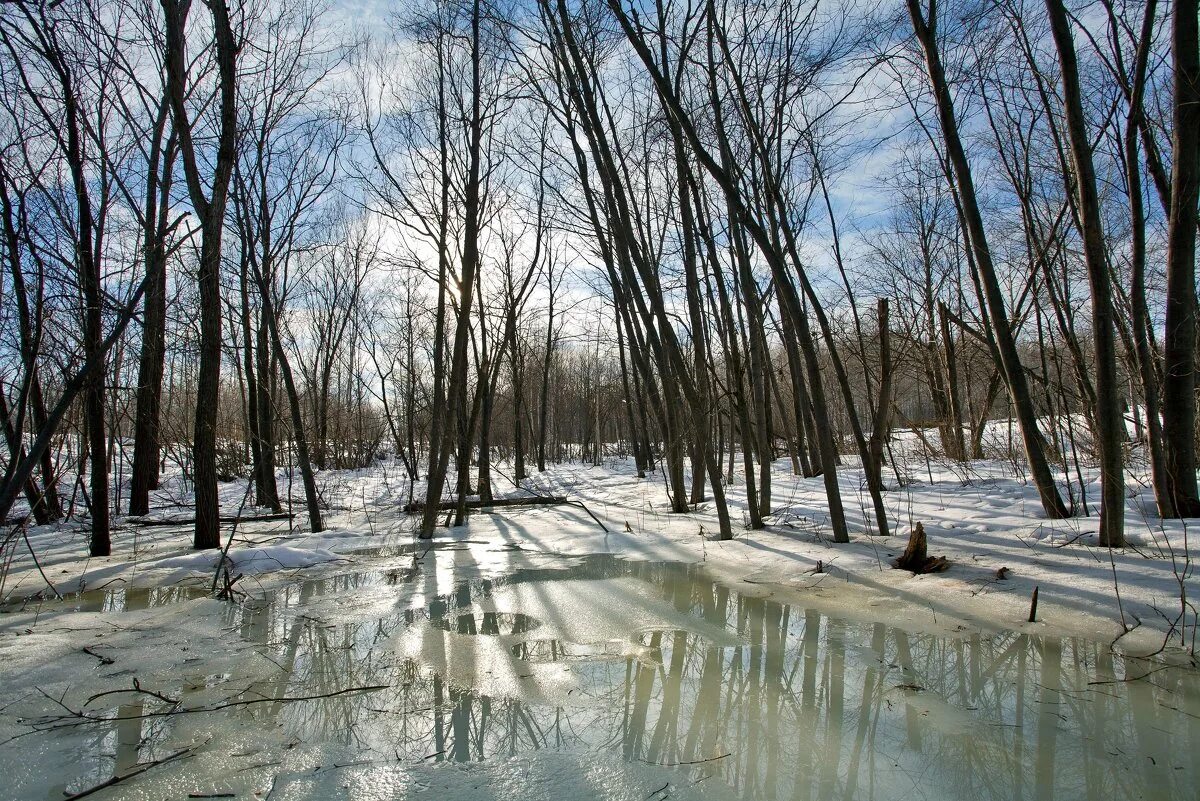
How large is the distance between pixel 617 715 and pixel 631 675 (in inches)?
19.7

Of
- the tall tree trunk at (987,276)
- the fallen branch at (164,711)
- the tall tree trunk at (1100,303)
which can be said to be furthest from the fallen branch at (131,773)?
the tall tree trunk at (987,276)

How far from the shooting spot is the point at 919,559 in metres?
4.98

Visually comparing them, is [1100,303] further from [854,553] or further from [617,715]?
[617,715]

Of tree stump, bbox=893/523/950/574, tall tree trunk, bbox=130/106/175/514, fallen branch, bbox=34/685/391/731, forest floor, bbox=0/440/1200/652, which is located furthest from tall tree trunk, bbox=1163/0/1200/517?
tall tree trunk, bbox=130/106/175/514

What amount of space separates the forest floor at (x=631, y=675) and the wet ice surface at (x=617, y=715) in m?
0.01

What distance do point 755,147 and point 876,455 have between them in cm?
390

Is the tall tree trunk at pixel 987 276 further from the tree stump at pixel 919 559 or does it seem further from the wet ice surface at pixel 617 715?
the wet ice surface at pixel 617 715

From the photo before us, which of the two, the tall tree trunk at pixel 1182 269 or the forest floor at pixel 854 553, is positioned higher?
the tall tree trunk at pixel 1182 269

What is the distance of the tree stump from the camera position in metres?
4.86

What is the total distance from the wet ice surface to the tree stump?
1.28 metres

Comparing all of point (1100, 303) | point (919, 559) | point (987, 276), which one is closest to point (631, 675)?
point (919, 559)

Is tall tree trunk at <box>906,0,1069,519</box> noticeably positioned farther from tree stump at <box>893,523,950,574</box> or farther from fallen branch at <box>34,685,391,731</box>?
fallen branch at <box>34,685,391,731</box>

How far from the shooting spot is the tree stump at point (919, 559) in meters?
4.86

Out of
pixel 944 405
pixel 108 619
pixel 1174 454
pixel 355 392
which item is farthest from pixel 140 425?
pixel 355 392
